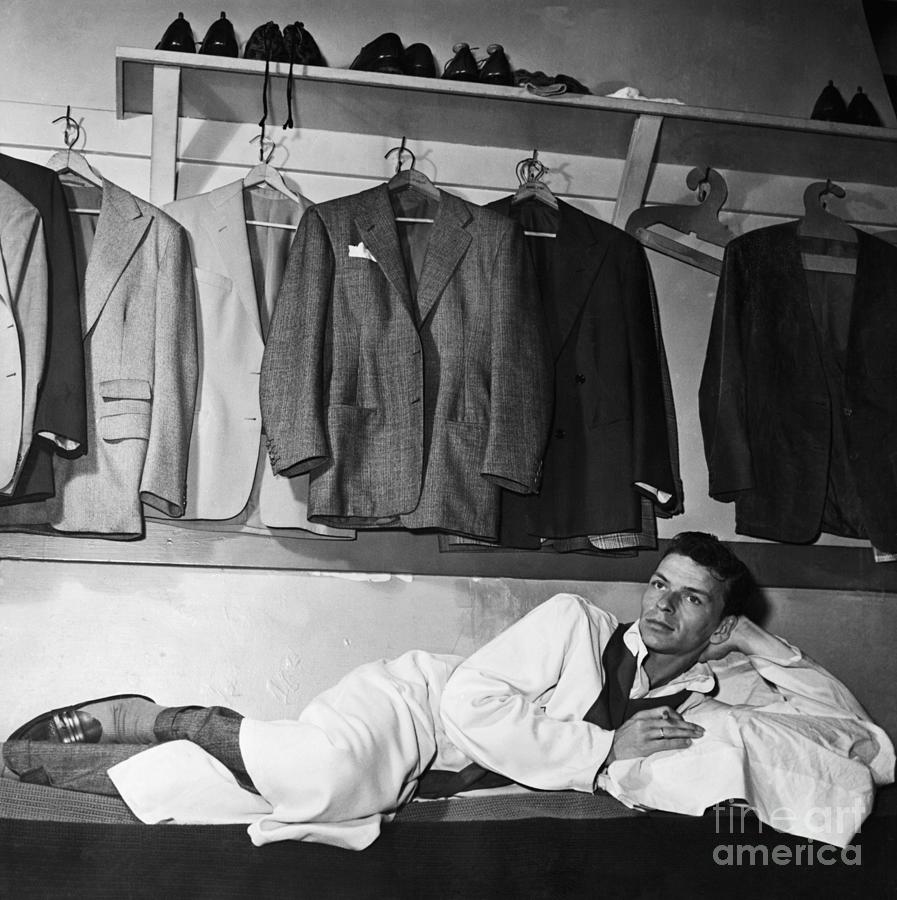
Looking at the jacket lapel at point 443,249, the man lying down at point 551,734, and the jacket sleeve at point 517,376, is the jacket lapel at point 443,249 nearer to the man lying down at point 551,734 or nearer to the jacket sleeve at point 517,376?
the jacket sleeve at point 517,376

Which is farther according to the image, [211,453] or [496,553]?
[496,553]

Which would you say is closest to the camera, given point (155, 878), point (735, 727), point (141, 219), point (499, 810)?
point (155, 878)

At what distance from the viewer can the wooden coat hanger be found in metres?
3.15

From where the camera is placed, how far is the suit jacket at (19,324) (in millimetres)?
2531

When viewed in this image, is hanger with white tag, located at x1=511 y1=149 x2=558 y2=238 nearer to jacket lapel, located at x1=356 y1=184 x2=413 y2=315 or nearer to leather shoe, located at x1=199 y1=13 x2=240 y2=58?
jacket lapel, located at x1=356 y1=184 x2=413 y2=315

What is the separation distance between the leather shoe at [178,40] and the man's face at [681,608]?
1.74 m

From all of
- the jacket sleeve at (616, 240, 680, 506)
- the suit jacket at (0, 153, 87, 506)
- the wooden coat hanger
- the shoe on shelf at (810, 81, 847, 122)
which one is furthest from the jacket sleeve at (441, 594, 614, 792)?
the shoe on shelf at (810, 81, 847, 122)

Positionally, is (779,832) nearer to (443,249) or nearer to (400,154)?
(443,249)

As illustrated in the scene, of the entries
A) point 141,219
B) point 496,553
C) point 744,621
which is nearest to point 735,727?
point 744,621

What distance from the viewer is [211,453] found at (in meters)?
2.74

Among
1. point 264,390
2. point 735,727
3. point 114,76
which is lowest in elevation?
point 735,727

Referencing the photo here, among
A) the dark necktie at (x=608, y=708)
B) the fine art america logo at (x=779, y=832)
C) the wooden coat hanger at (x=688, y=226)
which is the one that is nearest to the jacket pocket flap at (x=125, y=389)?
the dark necktie at (x=608, y=708)

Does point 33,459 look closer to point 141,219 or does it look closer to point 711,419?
point 141,219

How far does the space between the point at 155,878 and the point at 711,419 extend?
6.04ft
